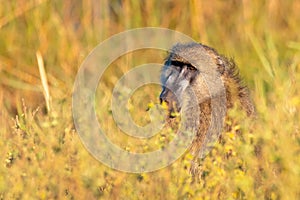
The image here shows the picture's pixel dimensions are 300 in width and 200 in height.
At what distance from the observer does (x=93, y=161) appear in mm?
4184

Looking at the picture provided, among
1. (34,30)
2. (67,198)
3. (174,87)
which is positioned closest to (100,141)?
(67,198)

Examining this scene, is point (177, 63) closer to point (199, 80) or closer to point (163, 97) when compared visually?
point (199, 80)

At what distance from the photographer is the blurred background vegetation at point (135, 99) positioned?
380 cm

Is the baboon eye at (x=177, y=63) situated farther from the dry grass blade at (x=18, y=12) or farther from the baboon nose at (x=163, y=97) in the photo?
the dry grass blade at (x=18, y=12)

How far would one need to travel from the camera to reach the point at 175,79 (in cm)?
539

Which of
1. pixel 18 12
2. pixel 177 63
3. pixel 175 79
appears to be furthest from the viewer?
pixel 18 12

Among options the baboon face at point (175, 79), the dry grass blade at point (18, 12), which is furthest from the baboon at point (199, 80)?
the dry grass blade at point (18, 12)

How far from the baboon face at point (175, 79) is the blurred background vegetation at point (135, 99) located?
0.21 meters

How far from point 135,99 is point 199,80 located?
16.6 inches

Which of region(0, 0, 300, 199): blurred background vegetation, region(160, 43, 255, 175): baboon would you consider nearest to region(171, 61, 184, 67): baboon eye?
region(160, 43, 255, 175): baboon

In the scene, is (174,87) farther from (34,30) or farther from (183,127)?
(34,30)

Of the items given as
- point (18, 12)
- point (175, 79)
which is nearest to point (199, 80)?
point (175, 79)

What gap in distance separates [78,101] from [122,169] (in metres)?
0.94

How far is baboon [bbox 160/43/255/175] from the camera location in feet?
Result: 17.4
